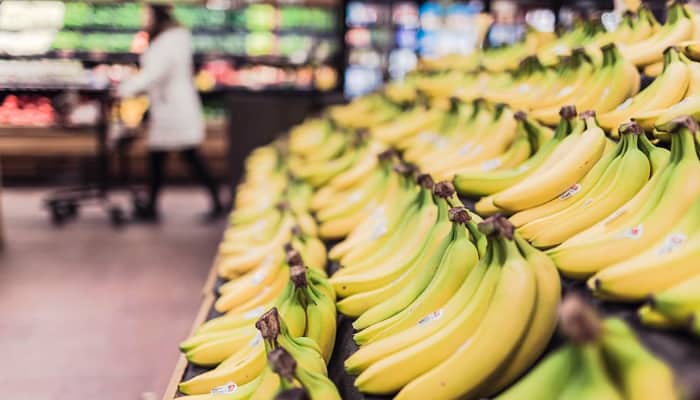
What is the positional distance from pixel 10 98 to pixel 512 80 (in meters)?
6.14

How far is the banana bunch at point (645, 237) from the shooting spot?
1120 mm

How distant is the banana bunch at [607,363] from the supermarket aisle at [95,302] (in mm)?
2718

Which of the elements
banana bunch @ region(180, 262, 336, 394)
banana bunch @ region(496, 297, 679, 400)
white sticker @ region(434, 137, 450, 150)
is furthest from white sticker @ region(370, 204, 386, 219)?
banana bunch @ region(496, 297, 679, 400)

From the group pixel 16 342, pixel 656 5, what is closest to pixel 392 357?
pixel 656 5

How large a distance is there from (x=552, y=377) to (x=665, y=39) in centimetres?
171

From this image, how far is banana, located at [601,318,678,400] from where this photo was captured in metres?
0.84

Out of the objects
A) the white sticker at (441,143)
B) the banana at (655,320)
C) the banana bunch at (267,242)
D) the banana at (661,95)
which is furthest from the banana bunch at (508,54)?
the banana at (655,320)

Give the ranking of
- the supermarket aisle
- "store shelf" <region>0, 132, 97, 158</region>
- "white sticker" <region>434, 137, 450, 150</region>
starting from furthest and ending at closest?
"store shelf" <region>0, 132, 97, 158</region>, the supermarket aisle, "white sticker" <region>434, 137, 450, 150</region>

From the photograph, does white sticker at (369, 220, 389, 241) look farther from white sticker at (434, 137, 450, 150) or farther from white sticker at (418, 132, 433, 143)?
white sticker at (418, 132, 433, 143)

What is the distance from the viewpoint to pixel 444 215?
1777 millimetres

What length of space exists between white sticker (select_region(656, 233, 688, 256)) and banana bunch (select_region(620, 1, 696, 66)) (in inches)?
48.3

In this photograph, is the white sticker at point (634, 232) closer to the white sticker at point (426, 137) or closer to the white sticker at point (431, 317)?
the white sticker at point (431, 317)

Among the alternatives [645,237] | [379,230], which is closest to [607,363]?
[645,237]

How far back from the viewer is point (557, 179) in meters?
1.76
